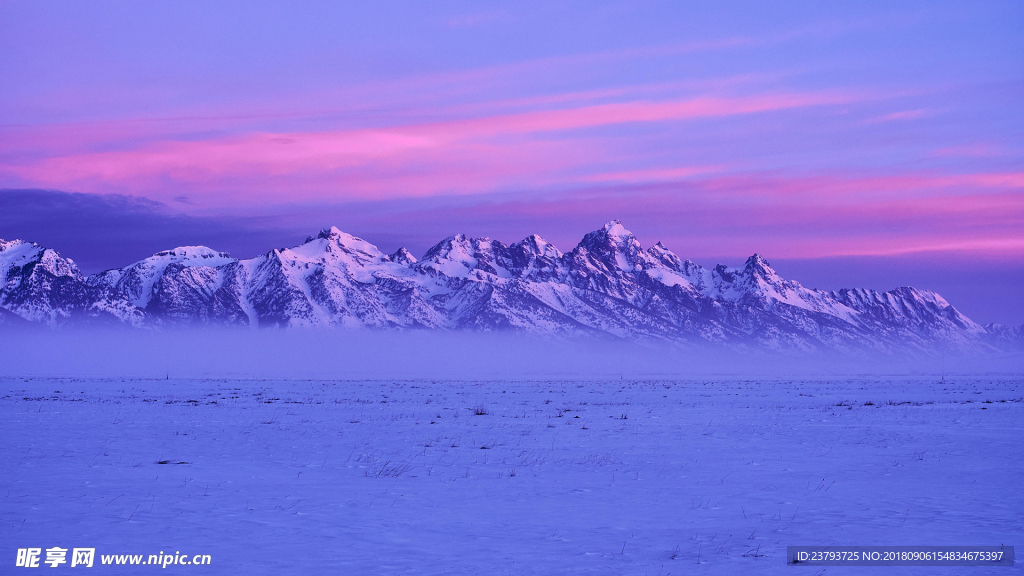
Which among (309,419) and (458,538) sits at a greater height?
(458,538)

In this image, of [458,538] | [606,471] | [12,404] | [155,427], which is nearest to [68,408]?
[12,404]

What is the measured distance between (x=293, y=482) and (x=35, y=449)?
956 centimetres

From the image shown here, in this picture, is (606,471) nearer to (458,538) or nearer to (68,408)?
(458,538)

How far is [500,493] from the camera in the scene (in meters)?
18.5

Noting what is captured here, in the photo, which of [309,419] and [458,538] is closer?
[458,538]

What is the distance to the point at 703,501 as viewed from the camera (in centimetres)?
1747

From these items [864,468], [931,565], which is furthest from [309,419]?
[931,565]

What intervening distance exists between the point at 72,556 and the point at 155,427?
67.7 feet

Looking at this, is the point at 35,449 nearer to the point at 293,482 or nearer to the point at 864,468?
the point at 293,482

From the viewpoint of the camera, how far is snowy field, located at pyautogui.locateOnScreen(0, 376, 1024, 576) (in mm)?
12961

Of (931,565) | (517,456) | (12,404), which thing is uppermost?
(931,565)

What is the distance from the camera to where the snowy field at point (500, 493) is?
42.5 feet

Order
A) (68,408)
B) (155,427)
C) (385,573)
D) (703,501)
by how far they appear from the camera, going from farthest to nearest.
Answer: (68,408) → (155,427) → (703,501) → (385,573)

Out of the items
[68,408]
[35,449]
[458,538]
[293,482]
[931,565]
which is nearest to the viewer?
[931,565]
